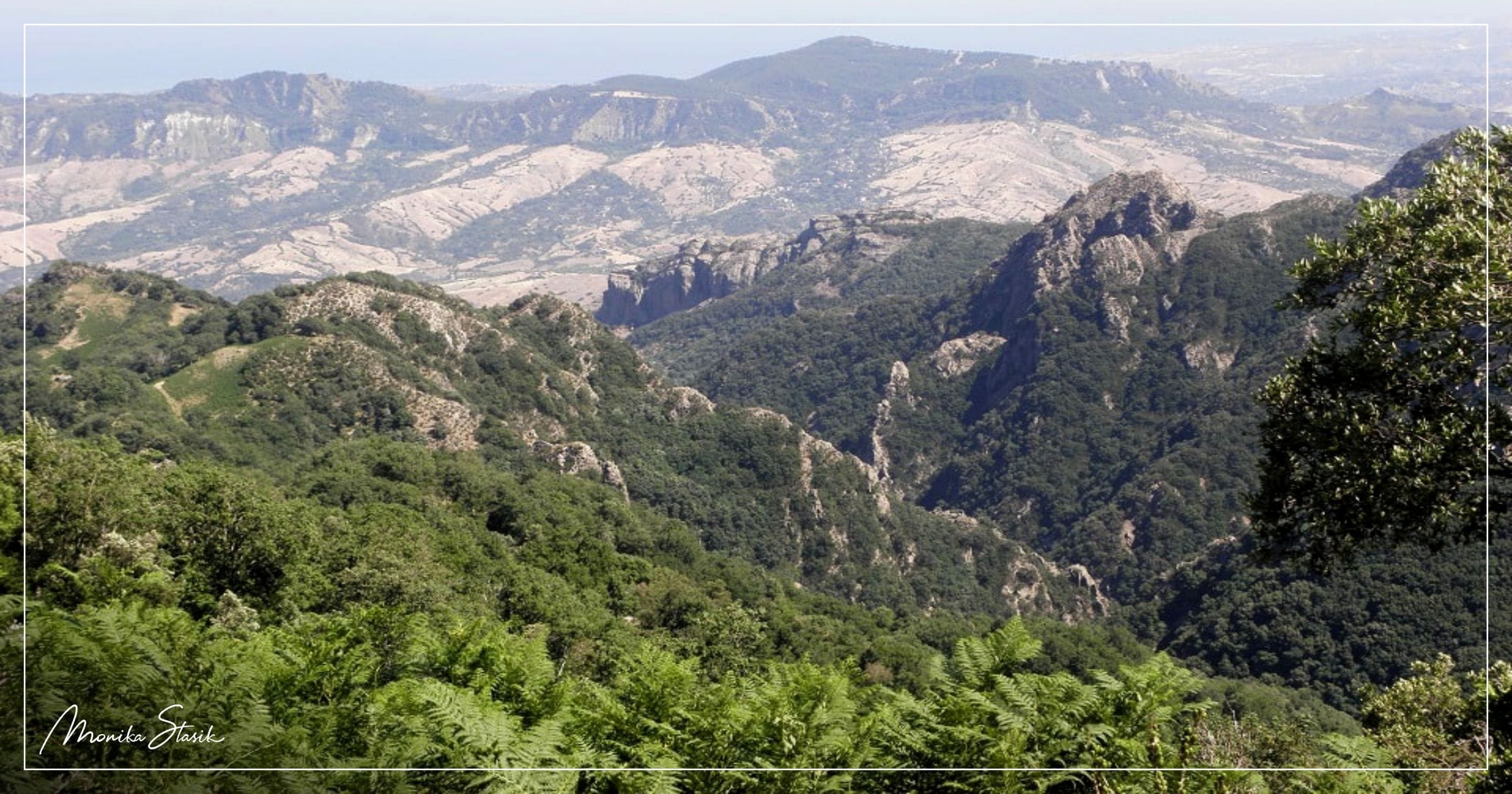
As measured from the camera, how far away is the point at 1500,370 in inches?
501

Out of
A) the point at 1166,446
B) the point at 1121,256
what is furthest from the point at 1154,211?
the point at 1166,446

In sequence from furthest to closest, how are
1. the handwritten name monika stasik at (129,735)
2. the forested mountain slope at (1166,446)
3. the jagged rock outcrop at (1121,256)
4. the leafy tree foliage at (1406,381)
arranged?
1. the jagged rock outcrop at (1121,256)
2. the forested mountain slope at (1166,446)
3. the leafy tree foliage at (1406,381)
4. the handwritten name monika stasik at (129,735)

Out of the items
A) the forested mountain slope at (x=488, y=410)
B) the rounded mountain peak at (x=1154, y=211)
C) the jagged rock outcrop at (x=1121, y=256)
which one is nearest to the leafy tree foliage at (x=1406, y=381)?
the forested mountain slope at (x=488, y=410)

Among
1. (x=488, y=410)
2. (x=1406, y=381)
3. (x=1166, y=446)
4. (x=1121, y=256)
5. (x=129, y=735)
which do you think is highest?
(x=1121, y=256)

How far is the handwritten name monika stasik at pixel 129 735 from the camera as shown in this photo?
411 inches

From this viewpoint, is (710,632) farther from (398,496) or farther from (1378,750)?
(1378,750)

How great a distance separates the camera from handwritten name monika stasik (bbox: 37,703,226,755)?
10438 millimetres

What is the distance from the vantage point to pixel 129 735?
10.6 m

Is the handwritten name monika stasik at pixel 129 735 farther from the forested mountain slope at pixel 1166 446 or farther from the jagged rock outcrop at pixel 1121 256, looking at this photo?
the jagged rock outcrop at pixel 1121 256

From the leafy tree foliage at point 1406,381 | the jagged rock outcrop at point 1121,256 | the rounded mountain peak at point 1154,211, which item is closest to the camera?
the leafy tree foliage at point 1406,381

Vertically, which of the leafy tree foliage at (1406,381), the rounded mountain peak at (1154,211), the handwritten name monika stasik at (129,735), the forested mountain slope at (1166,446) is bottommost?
the forested mountain slope at (1166,446)

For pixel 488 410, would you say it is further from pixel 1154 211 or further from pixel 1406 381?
pixel 1154 211

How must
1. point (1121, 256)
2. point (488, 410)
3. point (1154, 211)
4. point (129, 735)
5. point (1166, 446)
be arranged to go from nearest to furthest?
point (129, 735) < point (488, 410) < point (1166, 446) < point (1121, 256) < point (1154, 211)

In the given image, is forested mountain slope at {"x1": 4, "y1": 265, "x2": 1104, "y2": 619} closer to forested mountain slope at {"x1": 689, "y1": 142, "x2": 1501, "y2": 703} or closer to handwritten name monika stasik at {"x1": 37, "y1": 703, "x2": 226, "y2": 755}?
forested mountain slope at {"x1": 689, "y1": 142, "x2": 1501, "y2": 703}
